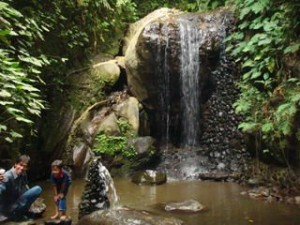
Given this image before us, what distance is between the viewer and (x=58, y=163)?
6.32 meters

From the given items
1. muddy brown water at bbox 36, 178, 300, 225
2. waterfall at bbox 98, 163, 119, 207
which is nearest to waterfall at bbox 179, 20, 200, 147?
muddy brown water at bbox 36, 178, 300, 225

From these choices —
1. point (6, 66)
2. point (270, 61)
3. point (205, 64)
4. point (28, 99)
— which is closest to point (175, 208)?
point (28, 99)

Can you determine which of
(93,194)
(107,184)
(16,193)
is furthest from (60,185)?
(107,184)

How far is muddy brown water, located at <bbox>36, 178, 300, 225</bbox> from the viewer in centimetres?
668

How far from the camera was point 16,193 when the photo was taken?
6078 millimetres

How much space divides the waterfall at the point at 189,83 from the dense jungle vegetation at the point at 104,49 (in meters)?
0.99

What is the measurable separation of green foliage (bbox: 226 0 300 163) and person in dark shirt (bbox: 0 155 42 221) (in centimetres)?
457

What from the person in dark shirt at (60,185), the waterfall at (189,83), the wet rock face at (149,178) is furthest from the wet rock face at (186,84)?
the person in dark shirt at (60,185)

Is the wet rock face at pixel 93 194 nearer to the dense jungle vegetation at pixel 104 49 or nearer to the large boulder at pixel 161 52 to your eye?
the dense jungle vegetation at pixel 104 49

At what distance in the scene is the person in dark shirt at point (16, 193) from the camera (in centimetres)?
583

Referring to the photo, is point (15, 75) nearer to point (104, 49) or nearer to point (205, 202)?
point (205, 202)

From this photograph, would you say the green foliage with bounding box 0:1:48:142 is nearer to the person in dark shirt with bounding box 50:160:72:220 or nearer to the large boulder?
the person in dark shirt with bounding box 50:160:72:220

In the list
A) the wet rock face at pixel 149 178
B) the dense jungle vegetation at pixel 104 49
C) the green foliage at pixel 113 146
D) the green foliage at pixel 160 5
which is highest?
the green foliage at pixel 160 5

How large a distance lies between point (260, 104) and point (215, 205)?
3.03 m
